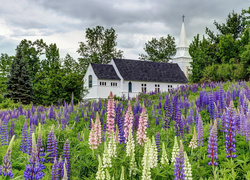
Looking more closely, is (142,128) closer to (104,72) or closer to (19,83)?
(19,83)

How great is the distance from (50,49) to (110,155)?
50810 millimetres

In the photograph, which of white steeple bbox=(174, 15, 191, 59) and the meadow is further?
white steeple bbox=(174, 15, 191, 59)

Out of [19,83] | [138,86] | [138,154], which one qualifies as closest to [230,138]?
[138,154]

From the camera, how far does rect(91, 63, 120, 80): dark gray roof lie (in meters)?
49.9

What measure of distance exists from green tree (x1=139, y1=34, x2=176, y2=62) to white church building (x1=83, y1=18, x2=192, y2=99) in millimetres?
12525

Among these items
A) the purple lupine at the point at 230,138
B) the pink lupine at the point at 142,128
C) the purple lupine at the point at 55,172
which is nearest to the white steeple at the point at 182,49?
the pink lupine at the point at 142,128

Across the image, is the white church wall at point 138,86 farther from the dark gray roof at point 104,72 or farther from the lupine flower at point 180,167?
the lupine flower at point 180,167

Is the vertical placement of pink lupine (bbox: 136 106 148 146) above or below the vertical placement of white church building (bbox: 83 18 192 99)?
below

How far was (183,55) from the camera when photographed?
2645 inches

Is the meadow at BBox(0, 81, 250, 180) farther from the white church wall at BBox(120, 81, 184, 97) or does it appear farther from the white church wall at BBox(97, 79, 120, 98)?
the white church wall at BBox(120, 81, 184, 97)

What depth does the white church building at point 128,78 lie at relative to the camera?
49906mm

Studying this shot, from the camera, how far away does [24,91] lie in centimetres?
3294

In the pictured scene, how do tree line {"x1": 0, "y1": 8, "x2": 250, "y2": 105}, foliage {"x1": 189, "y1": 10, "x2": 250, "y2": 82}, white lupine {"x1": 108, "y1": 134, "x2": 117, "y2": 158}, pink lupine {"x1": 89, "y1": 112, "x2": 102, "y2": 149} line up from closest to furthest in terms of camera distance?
white lupine {"x1": 108, "y1": 134, "x2": 117, "y2": 158}, pink lupine {"x1": 89, "y1": 112, "x2": 102, "y2": 149}, tree line {"x1": 0, "y1": 8, "x2": 250, "y2": 105}, foliage {"x1": 189, "y1": 10, "x2": 250, "y2": 82}

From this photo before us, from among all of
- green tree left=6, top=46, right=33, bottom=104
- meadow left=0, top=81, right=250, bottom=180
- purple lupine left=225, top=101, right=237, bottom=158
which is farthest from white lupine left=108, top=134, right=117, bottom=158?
green tree left=6, top=46, right=33, bottom=104
